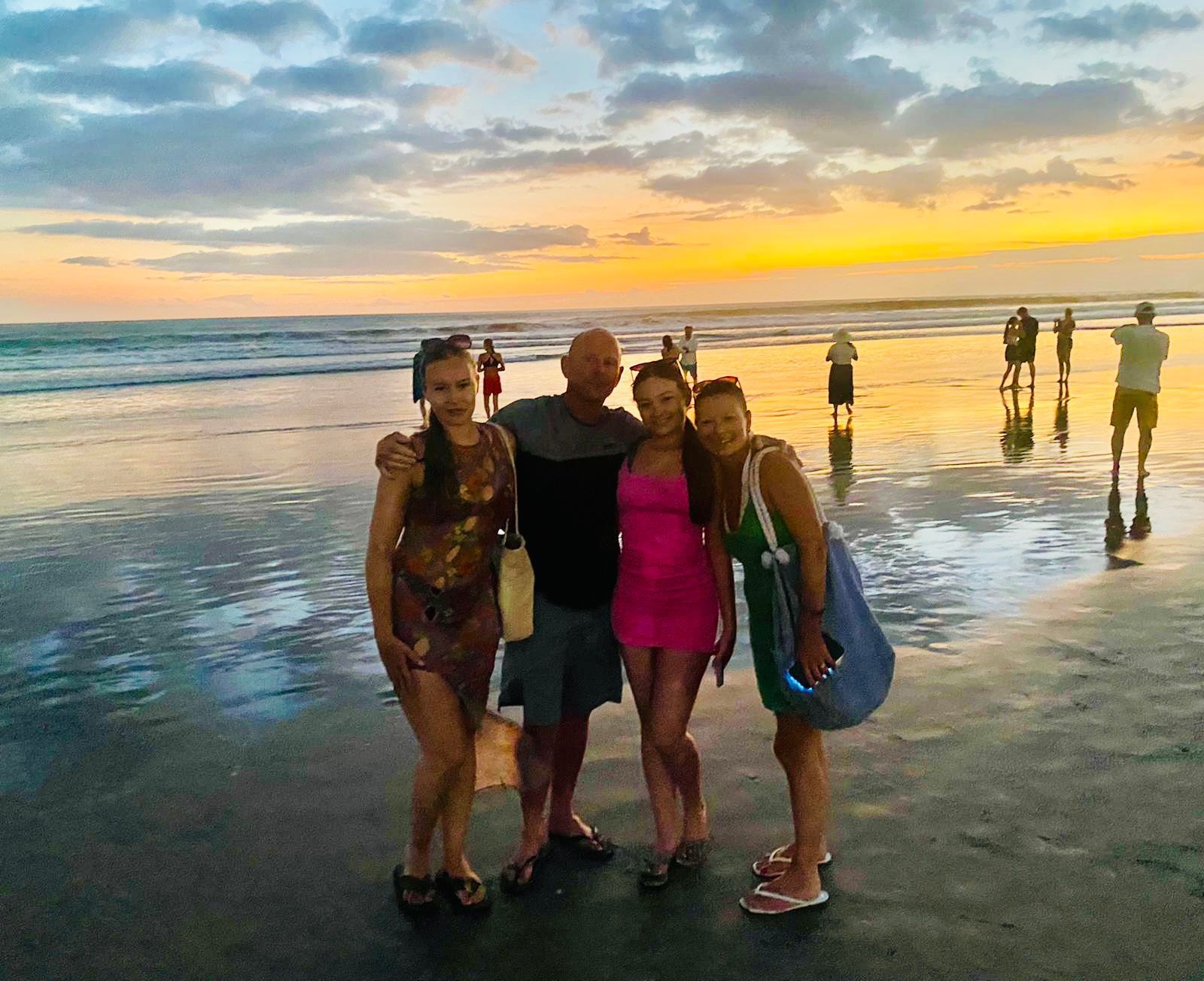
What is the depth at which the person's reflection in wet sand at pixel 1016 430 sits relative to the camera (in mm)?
12468

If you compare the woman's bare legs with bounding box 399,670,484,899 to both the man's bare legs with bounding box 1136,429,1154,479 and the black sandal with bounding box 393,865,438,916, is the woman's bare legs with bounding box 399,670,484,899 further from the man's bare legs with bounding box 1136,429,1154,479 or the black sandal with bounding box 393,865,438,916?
the man's bare legs with bounding box 1136,429,1154,479

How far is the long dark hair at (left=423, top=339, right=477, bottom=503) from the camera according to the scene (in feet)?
10.9

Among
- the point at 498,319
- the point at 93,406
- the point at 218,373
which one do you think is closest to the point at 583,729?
the point at 93,406

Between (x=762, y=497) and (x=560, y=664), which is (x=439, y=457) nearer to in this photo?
(x=560, y=664)

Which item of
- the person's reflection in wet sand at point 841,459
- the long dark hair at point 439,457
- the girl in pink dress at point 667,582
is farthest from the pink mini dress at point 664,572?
the person's reflection in wet sand at point 841,459

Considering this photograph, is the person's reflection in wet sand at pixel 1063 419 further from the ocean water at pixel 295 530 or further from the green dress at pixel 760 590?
the green dress at pixel 760 590

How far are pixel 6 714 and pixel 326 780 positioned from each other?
2169mm

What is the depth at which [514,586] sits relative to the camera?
3.47 metres

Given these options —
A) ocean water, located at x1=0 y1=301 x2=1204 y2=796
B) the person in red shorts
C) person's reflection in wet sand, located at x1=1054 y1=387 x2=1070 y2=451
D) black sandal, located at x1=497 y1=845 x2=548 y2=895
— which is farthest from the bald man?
the person in red shorts

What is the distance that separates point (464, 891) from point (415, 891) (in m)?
0.17

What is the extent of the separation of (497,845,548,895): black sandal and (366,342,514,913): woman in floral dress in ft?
0.30

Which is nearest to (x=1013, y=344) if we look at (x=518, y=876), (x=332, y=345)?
(x=518, y=876)

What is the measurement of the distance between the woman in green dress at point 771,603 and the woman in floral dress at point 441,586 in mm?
801

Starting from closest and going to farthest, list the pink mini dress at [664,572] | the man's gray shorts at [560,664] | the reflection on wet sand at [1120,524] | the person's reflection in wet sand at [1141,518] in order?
the pink mini dress at [664,572] < the man's gray shorts at [560,664] < the reflection on wet sand at [1120,524] < the person's reflection in wet sand at [1141,518]
